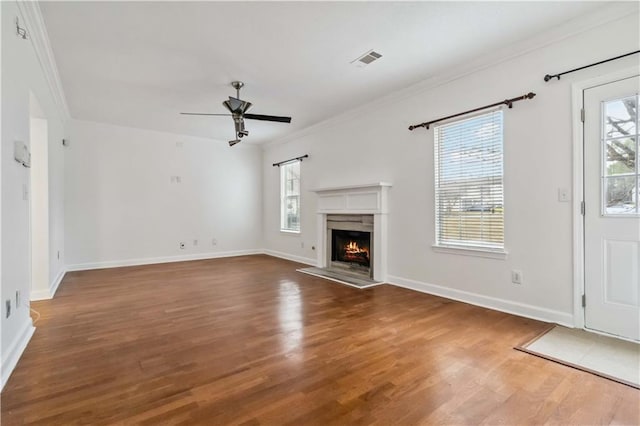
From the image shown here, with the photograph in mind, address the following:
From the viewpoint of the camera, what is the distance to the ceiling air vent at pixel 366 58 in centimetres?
336

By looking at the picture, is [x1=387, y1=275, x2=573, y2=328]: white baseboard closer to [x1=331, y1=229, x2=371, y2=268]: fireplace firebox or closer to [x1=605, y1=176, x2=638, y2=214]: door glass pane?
[x1=331, y1=229, x2=371, y2=268]: fireplace firebox

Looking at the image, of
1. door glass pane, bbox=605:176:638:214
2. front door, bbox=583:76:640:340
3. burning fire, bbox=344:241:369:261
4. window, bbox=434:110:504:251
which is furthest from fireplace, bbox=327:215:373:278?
door glass pane, bbox=605:176:638:214

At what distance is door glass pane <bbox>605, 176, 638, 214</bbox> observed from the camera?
101 inches

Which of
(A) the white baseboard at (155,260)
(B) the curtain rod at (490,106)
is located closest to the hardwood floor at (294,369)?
(B) the curtain rod at (490,106)

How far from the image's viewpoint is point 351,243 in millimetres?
5523

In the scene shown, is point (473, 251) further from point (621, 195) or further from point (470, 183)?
point (621, 195)

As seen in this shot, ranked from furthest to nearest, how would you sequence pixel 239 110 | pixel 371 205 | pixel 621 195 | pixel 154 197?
1. pixel 154 197
2. pixel 371 205
3. pixel 239 110
4. pixel 621 195

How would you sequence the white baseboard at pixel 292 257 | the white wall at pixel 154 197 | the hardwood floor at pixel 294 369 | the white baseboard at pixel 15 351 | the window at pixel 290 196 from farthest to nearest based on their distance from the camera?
the window at pixel 290 196 < the white baseboard at pixel 292 257 < the white wall at pixel 154 197 < the white baseboard at pixel 15 351 < the hardwood floor at pixel 294 369

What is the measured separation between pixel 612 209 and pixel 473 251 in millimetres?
1286

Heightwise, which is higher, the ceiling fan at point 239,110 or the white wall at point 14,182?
the ceiling fan at point 239,110

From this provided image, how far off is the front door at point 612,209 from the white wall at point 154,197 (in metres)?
6.53

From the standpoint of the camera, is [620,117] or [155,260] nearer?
[620,117]

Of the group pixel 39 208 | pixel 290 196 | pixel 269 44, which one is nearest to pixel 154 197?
pixel 39 208

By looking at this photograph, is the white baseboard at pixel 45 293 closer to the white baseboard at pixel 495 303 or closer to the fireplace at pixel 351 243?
the fireplace at pixel 351 243
